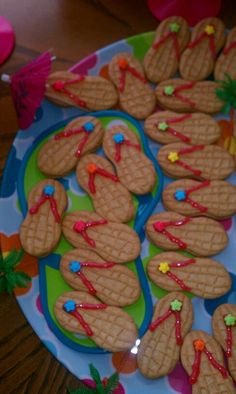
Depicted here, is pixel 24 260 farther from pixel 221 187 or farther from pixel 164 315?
pixel 221 187

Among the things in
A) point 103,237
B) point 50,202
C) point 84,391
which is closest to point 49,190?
point 50,202

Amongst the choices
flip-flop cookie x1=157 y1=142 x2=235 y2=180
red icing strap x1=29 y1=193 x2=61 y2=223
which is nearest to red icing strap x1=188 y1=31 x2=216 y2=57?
flip-flop cookie x1=157 y1=142 x2=235 y2=180

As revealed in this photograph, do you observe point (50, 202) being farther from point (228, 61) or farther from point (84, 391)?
point (228, 61)

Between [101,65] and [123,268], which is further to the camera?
[101,65]

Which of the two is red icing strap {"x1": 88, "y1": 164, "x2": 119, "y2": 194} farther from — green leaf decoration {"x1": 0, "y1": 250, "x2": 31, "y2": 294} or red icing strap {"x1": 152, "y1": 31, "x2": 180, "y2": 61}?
red icing strap {"x1": 152, "y1": 31, "x2": 180, "y2": 61}

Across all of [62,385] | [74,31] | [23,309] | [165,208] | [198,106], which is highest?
[74,31]

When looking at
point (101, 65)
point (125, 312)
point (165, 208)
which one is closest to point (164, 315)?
point (125, 312)
